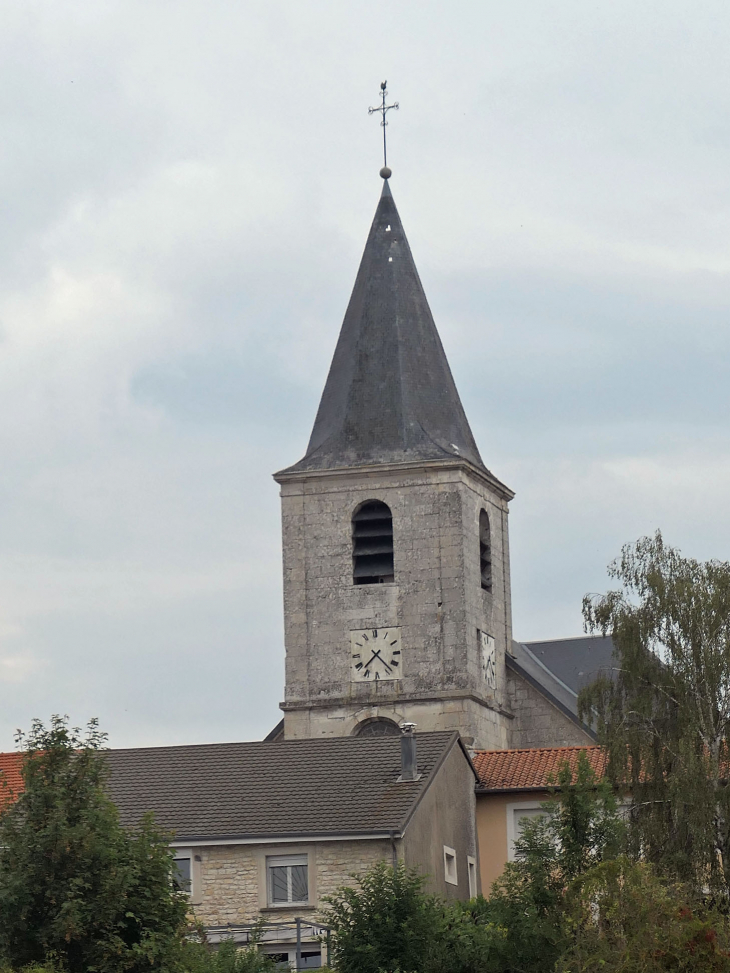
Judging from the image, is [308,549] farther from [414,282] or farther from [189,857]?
[189,857]

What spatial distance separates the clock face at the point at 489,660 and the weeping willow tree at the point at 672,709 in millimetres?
11217

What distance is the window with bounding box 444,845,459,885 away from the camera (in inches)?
1463

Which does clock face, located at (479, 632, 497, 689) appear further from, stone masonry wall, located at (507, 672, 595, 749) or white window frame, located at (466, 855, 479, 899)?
white window frame, located at (466, 855, 479, 899)

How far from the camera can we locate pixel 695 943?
979 inches

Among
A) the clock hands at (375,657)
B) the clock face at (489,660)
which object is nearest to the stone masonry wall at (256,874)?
the clock hands at (375,657)

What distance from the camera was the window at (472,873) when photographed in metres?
38.4

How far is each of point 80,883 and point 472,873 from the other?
15.2m

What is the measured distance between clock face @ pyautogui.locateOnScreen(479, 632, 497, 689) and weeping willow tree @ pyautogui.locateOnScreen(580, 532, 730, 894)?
36.8ft

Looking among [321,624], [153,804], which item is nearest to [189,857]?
[153,804]

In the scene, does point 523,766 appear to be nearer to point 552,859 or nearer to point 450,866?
point 450,866

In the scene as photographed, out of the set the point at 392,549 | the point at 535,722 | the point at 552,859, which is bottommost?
the point at 552,859

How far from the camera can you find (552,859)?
29.8m

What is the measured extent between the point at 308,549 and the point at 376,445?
8.71 ft

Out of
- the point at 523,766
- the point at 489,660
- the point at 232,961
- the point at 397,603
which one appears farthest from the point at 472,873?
the point at 232,961
